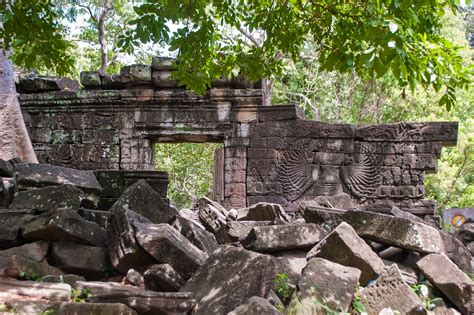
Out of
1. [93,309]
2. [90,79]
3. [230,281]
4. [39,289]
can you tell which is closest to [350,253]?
[230,281]

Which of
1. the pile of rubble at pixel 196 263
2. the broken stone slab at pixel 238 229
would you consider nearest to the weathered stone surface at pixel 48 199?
the pile of rubble at pixel 196 263

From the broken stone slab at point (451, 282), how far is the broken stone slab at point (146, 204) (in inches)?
98.7

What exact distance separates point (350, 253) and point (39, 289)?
2362 millimetres

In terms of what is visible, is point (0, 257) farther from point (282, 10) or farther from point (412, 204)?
point (412, 204)

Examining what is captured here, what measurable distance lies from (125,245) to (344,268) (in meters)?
1.74

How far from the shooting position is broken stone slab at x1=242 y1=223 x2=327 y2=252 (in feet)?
14.2

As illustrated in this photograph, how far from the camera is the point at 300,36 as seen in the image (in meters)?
6.26

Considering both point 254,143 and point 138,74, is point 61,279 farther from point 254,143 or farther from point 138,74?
point 138,74

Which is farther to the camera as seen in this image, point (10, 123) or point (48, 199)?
point (10, 123)

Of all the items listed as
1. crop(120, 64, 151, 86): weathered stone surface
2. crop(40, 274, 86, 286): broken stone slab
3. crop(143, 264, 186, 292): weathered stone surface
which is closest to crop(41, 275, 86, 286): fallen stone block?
crop(40, 274, 86, 286): broken stone slab

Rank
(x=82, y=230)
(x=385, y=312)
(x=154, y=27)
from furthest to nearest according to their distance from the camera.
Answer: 1. (x=154, y=27)
2. (x=82, y=230)
3. (x=385, y=312)

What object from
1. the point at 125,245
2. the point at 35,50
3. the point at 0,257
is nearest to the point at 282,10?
the point at 35,50

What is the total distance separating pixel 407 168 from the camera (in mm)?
9727

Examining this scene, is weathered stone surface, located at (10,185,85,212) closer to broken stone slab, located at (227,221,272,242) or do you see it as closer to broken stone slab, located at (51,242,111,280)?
broken stone slab, located at (51,242,111,280)
